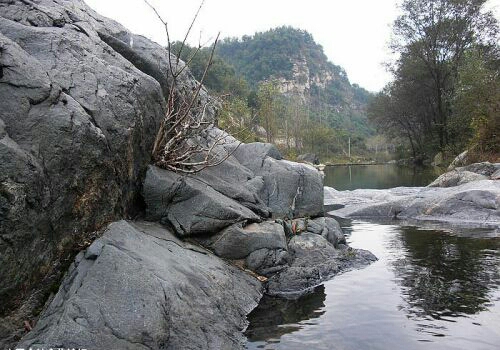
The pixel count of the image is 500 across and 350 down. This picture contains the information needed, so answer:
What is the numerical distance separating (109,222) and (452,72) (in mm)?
35728

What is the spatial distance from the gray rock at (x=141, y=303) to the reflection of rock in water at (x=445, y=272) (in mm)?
2473

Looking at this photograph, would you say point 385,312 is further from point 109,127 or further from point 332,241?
point 109,127

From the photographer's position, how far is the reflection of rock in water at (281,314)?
205 inches

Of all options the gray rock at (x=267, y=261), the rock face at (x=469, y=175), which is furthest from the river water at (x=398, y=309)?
the rock face at (x=469, y=175)

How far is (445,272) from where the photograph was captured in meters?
7.36

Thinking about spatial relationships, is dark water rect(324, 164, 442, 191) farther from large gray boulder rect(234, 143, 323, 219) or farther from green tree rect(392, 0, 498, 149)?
large gray boulder rect(234, 143, 323, 219)

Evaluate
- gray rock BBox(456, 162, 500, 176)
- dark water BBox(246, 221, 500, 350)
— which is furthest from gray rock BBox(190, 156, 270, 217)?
gray rock BBox(456, 162, 500, 176)

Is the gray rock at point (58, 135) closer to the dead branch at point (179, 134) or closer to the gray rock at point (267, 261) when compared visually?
the dead branch at point (179, 134)

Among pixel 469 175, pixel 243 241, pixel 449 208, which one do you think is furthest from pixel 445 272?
pixel 469 175

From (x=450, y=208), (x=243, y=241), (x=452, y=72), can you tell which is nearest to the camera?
(x=243, y=241)

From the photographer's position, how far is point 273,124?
154 ft

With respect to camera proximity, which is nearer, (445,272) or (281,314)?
(281,314)

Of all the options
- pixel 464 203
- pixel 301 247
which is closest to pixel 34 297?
pixel 301 247

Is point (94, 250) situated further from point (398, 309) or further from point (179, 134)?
point (398, 309)
